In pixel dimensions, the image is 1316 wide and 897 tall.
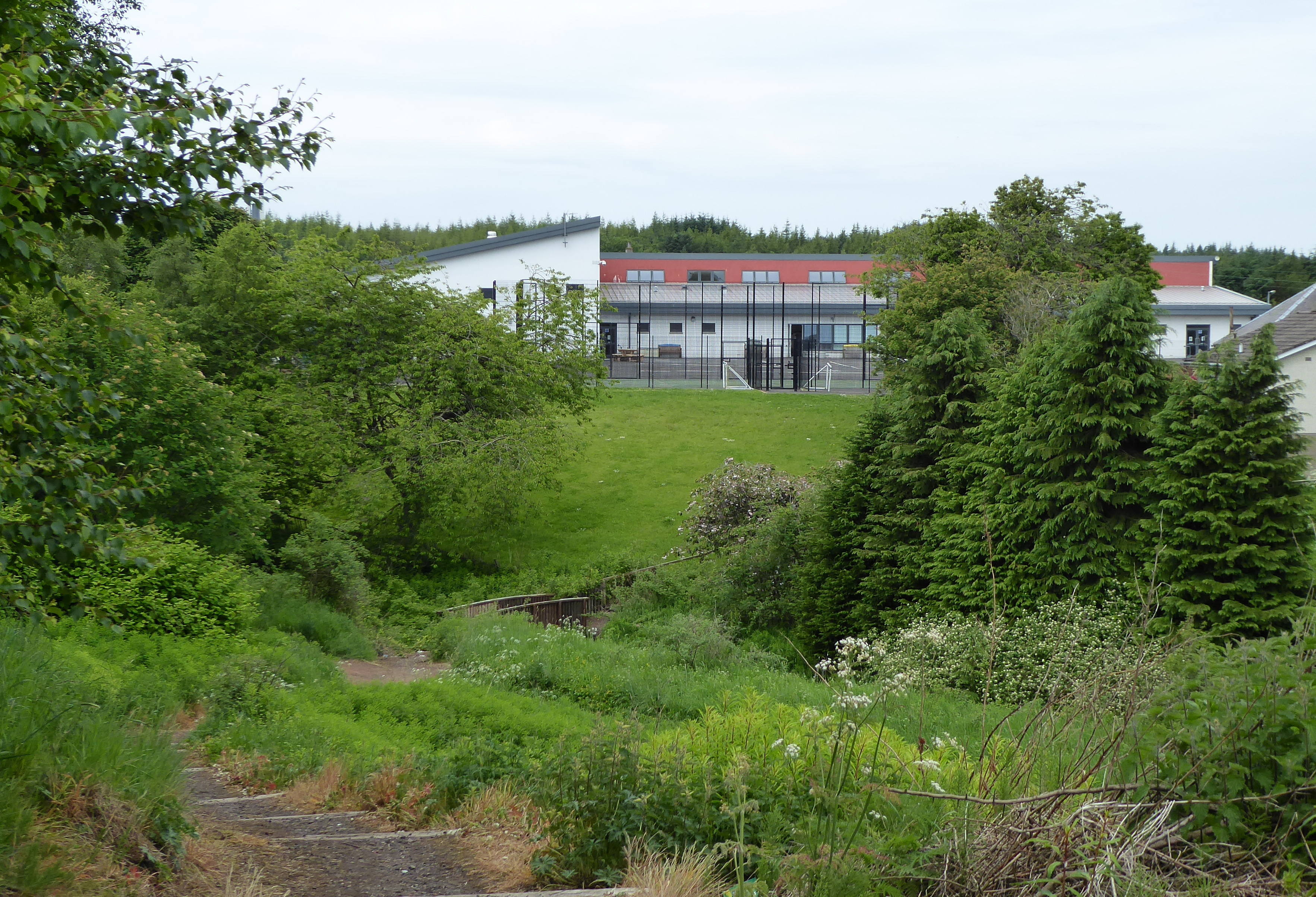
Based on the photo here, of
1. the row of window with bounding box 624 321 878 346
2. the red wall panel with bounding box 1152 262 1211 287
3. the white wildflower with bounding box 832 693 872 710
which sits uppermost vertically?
the red wall panel with bounding box 1152 262 1211 287

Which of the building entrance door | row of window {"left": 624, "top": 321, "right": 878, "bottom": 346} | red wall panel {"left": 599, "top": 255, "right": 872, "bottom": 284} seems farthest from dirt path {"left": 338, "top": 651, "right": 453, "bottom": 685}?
red wall panel {"left": 599, "top": 255, "right": 872, "bottom": 284}

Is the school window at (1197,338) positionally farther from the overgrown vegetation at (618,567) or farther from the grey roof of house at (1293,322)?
the overgrown vegetation at (618,567)

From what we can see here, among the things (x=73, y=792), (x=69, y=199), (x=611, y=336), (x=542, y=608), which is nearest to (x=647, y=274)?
(x=611, y=336)

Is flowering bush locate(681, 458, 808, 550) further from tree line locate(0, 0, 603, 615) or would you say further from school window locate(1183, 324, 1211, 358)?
school window locate(1183, 324, 1211, 358)

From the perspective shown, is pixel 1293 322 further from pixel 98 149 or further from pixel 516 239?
pixel 98 149

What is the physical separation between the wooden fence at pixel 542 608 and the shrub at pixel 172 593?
22.1 feet

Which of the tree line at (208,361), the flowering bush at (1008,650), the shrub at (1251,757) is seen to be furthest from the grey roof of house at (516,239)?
the shrub at (1251,757)

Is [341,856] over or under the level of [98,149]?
under

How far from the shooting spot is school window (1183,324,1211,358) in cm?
5034

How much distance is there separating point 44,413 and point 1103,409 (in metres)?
11.7

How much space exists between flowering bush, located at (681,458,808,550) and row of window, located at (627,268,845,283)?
135ft

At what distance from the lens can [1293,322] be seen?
37.4m

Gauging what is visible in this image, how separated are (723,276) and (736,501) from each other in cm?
4330

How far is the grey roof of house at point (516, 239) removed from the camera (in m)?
A: 45.0
